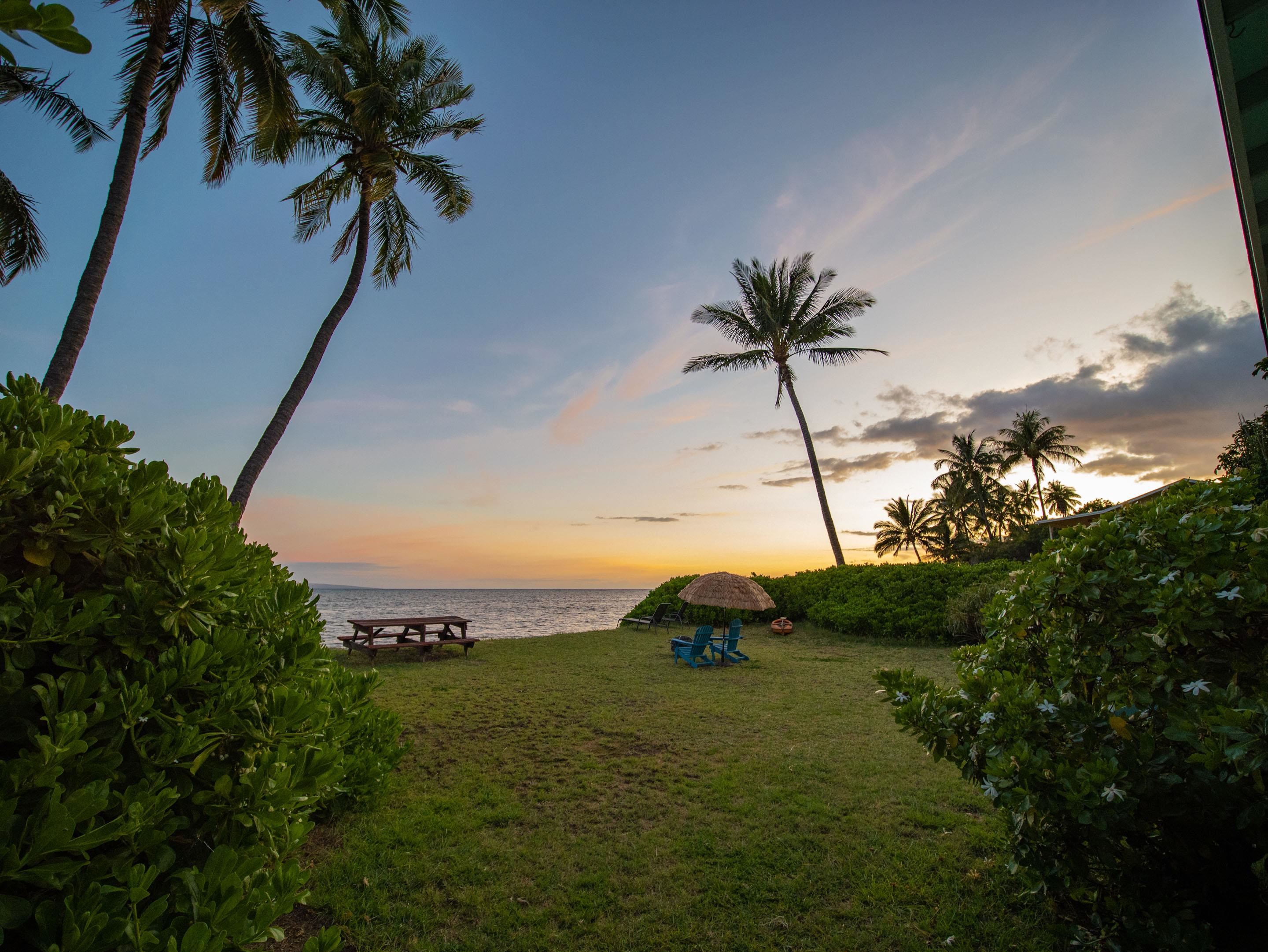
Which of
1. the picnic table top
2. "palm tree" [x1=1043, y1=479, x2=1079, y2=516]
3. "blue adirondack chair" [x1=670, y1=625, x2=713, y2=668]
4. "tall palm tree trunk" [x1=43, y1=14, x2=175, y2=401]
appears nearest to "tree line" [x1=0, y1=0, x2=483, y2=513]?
"tall palm tree trunk" [x1=43, y1=14, x2=175, y2=401]

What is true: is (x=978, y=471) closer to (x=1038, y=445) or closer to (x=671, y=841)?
(x=1038, y=445)

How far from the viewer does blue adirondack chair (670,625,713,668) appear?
1108 cm

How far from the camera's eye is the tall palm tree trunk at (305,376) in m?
8.23

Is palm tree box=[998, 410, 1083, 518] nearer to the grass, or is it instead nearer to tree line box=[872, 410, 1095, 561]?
tree line box=[872, 410, 1095, 561]

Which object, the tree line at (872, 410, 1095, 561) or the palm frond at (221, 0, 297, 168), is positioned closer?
the palm frond at (221, 0, 297, 168)

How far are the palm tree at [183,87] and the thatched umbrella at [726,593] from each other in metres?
11.0

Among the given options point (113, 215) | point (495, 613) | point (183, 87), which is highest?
point (183, 87)

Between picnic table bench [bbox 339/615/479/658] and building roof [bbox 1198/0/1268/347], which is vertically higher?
building roof [bbox 1198/0/1268/347]

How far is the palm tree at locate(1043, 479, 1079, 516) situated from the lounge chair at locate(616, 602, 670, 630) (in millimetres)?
37713

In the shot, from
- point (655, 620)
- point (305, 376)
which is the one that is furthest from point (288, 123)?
point (655, 620)

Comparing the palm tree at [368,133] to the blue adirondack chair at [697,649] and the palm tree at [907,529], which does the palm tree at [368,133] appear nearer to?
the blue adirondack chair at [697,649]

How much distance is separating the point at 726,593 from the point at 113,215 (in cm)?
1243

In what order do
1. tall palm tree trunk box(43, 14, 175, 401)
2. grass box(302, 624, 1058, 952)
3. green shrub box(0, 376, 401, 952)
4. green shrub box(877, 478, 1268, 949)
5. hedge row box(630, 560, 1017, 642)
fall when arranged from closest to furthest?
green shrub box(0, 376, 401, 952)
green shrub box(877, 478, 1268, 949)
grass box(302, 624, 1058, 952)
tall palm tree trunk box(43, 14, 175, 401)
hedge row box(630, 560, 1017, 642)

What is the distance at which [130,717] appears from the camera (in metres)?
1.41
